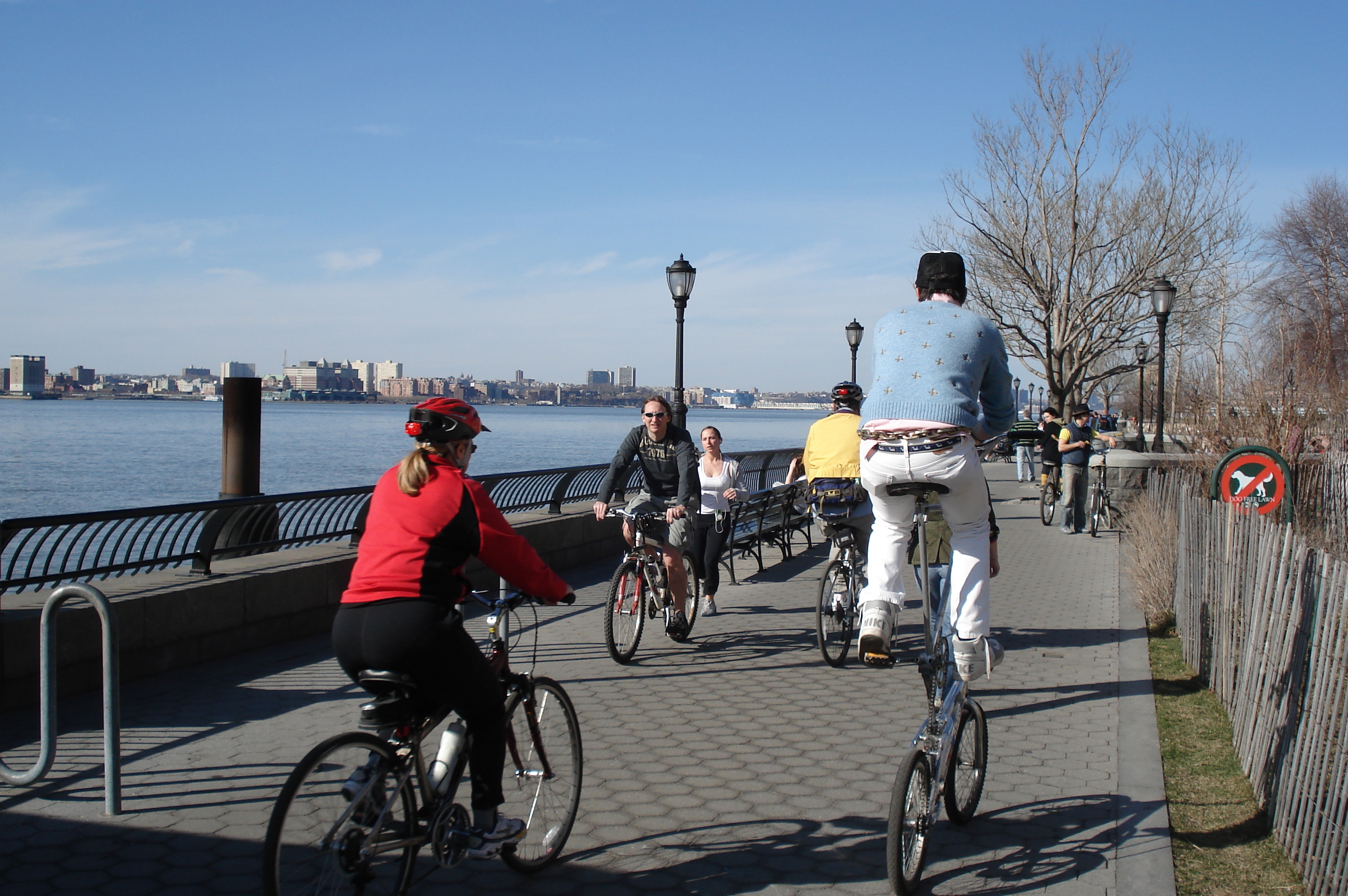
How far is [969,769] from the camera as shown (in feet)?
16.2

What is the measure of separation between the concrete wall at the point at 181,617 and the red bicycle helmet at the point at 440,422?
3.73 meters

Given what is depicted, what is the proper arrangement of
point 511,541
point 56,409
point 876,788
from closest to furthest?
point 511,541, point 876,788, point 56,409

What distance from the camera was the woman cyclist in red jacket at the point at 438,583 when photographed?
3551 mm

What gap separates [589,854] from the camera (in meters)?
4.57

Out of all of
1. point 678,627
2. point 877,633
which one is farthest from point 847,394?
point 877,633

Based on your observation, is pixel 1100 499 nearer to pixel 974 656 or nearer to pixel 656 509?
pixel 656 509

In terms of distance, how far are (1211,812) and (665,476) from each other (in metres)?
4.68

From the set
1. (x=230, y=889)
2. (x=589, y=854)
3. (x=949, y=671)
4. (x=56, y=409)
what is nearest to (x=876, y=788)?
(x=949, y=671)

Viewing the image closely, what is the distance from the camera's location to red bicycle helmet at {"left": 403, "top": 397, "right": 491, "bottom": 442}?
382 cm

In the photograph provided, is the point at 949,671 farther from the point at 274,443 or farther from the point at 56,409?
the point at 56,409

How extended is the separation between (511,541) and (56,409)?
19385 cm

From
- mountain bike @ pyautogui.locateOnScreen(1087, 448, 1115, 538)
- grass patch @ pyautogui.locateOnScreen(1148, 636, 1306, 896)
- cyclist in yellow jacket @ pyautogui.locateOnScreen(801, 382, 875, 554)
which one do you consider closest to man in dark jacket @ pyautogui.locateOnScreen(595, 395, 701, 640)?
cyclist in yellow jacket @ pyautogui.locateOnScreen(801, 382, 875, 554)

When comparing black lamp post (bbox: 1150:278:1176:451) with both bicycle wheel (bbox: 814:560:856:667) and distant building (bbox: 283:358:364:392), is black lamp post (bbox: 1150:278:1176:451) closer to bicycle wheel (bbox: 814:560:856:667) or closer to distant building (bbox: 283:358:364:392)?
bicycle wheel (bbox: 814:560:856:667)

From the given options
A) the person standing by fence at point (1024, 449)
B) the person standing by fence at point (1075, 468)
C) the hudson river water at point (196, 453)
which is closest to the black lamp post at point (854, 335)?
the person standing by fence at point (1024, 449)
